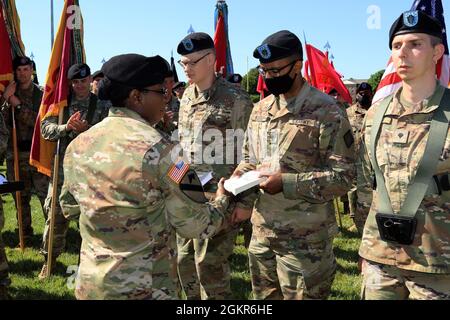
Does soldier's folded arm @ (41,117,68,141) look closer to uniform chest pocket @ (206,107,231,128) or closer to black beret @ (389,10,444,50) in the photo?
uniform chest pocket @ (206,107,231,128)

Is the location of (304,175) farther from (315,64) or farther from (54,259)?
(315,64)

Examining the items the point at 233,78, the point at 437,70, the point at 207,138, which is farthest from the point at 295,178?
the point at 233,78

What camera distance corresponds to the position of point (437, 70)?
4.58 meters

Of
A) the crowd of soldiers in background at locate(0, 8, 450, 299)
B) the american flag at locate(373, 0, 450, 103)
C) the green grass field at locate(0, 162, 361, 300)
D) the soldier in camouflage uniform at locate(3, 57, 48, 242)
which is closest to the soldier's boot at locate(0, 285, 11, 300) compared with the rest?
the crowd of soldiers in background at locate(0, 8, 450, 299)

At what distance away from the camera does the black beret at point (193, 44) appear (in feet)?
13.7

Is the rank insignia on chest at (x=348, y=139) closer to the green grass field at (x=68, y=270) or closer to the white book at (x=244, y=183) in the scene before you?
the white book at (x=244, y=183)

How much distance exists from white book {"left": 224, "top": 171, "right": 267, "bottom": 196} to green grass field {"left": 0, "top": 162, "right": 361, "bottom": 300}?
2.40 meters

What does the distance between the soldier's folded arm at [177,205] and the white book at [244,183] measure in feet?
0.96

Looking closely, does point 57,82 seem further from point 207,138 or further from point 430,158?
point 430,158

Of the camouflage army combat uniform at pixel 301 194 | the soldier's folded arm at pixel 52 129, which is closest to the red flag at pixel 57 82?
the soldier's folded arm at pixel 52 129

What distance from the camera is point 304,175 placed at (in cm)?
312

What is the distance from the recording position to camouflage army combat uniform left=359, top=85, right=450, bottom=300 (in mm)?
2504
